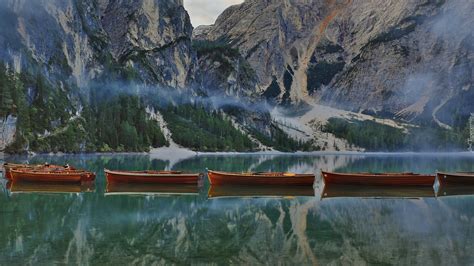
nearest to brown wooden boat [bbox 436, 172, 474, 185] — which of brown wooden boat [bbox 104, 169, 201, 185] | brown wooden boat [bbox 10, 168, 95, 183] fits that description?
brown wooden boat [bbox 104, 169, 201, 185]

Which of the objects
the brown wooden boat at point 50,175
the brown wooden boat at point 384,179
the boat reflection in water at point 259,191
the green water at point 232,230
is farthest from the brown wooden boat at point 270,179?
the brown wooden boat at point 50,175

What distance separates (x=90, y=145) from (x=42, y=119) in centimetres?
2138

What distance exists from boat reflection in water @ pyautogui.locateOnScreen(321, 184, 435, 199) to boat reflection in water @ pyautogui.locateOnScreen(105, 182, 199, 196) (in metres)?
16.4

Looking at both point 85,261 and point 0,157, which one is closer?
point 85,261

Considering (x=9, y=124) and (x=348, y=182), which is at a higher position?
(x=9, y=124)

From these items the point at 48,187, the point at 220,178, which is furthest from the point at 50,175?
the point at 220,178

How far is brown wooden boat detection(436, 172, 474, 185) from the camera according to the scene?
72.1 m

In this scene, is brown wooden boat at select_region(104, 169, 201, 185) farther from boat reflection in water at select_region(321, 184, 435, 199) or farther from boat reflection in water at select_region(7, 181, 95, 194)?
boat reflection in water at select_region(321, 184, 435, 199)

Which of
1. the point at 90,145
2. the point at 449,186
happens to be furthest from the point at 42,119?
the point at 449,186

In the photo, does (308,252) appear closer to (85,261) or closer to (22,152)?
(85,261)

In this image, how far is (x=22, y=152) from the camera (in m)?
134

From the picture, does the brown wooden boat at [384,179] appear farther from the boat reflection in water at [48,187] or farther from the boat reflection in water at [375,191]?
the boat reflection in water at [48,187]

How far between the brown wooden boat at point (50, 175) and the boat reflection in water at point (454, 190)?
44516 mm

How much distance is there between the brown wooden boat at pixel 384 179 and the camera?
225ft
